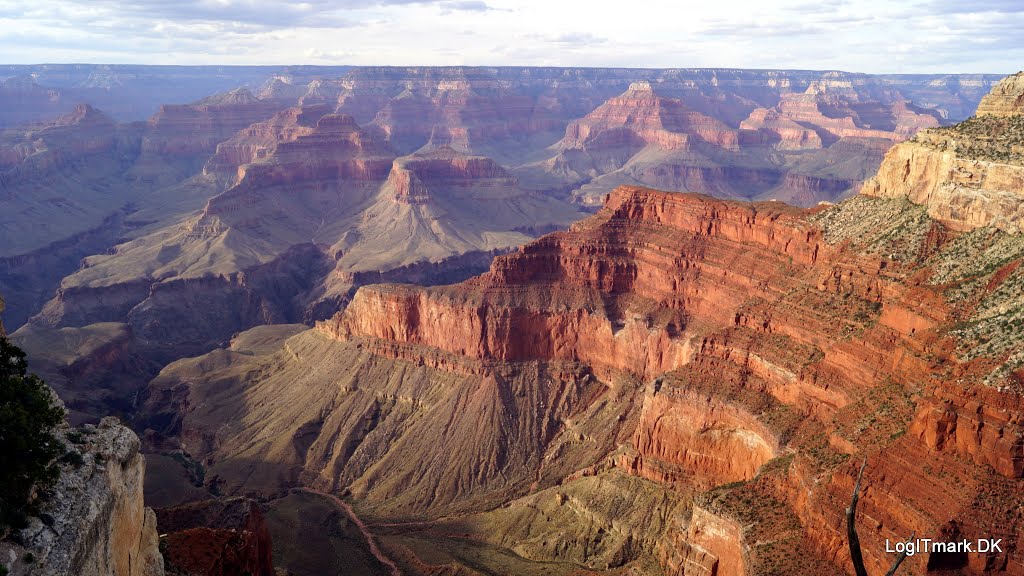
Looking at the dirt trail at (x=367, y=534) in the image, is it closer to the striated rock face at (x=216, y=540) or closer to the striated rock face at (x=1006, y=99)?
the striated rock face at (x=216, y=540)

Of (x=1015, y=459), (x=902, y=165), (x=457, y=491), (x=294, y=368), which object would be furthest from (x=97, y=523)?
(x=294, y=368)

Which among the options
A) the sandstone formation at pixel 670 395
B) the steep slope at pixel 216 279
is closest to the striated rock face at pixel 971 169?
the sandstone formation at pixel 670 395

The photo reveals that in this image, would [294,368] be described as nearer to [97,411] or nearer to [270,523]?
[97,411]

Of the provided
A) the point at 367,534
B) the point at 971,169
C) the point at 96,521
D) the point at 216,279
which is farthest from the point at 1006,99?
the point at 216,279

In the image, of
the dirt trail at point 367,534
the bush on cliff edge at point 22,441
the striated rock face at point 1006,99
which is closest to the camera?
the bush on cliff edge at point 22,441

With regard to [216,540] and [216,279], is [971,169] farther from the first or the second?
[216,279]

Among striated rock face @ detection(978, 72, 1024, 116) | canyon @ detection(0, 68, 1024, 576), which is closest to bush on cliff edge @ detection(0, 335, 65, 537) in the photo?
canyon @ detection(0, 68, 1024, 576)
